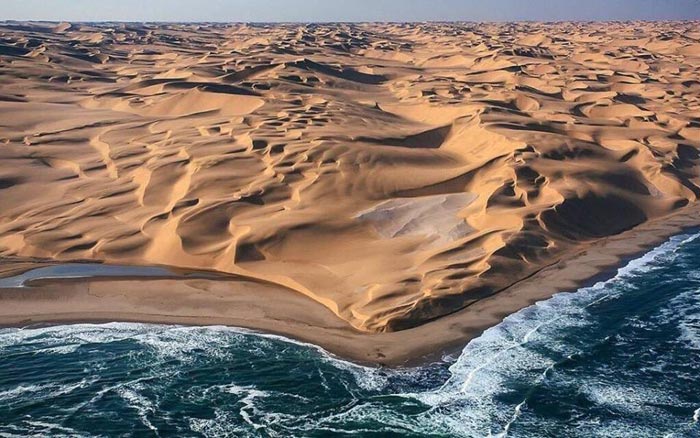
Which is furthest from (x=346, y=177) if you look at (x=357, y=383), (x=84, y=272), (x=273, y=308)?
(x=357, y=383)

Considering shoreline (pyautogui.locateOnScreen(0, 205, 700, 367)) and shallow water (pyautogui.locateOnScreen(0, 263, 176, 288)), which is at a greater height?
shoreline (pyautogui.locateOnScreen(0, 205, 700, 367))

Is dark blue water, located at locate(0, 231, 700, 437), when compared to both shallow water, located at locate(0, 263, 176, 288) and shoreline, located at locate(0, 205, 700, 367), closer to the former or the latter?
shoreline, located at locate(0, 205, 700, 367)

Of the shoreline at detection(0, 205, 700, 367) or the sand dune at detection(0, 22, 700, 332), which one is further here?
the sand dune at detection(0, 22, 700, 332)

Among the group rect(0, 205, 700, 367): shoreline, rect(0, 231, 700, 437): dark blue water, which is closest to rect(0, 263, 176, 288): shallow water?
rect(0, 205, 700, 367): shoreline

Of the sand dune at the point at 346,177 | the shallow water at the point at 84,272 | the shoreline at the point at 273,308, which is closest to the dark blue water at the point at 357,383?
the shoreline at the point at 273,308

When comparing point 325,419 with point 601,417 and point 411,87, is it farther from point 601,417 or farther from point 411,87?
point 411,87

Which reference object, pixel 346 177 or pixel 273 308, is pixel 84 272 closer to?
pixel 273 308

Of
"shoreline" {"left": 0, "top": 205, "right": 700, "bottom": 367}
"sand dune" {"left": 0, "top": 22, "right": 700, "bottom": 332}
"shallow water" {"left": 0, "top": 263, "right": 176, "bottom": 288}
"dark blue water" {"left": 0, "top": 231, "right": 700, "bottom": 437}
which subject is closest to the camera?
"dark blue water" {"left": 0, "top": 231, "right": 700, "bottom": 437}
